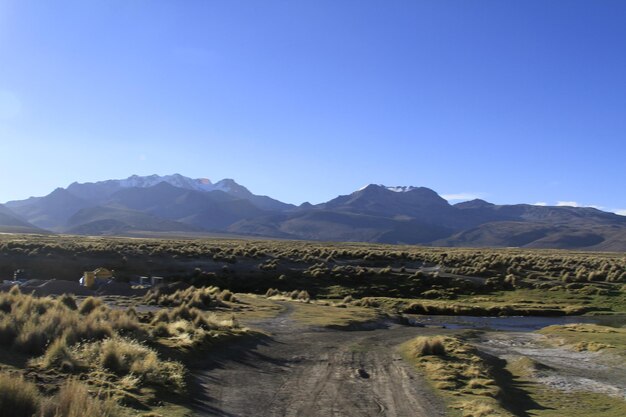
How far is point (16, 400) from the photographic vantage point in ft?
32.8

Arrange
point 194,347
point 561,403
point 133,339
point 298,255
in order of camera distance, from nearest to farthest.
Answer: point 561,403
point 133,339
point 194,347
point 298,255

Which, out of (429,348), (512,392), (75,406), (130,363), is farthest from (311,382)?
(75,406)

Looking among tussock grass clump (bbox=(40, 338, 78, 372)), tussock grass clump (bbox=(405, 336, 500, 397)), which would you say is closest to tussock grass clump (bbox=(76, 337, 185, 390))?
tussock grass clump (bbox=(40, 338, 78, 372))

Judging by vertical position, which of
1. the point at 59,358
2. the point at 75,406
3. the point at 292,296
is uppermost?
the point at 75,406

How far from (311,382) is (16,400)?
10019mm

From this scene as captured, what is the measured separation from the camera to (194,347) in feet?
68.0

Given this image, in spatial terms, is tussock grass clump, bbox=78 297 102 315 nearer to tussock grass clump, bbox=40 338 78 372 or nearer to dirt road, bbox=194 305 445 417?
dirt road, bbox=194 305 445 417

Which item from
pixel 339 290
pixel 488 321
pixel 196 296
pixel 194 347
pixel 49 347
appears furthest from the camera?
pixel 339 290

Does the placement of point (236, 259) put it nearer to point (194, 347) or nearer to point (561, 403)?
point (194, 347)

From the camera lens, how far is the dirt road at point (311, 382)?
14984 millimetres

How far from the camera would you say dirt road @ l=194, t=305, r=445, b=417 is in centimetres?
1498

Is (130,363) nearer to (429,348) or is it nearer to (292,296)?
(429,348)

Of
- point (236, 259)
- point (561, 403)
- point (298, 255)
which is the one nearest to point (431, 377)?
point (561, 403)

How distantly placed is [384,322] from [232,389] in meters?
23.0
